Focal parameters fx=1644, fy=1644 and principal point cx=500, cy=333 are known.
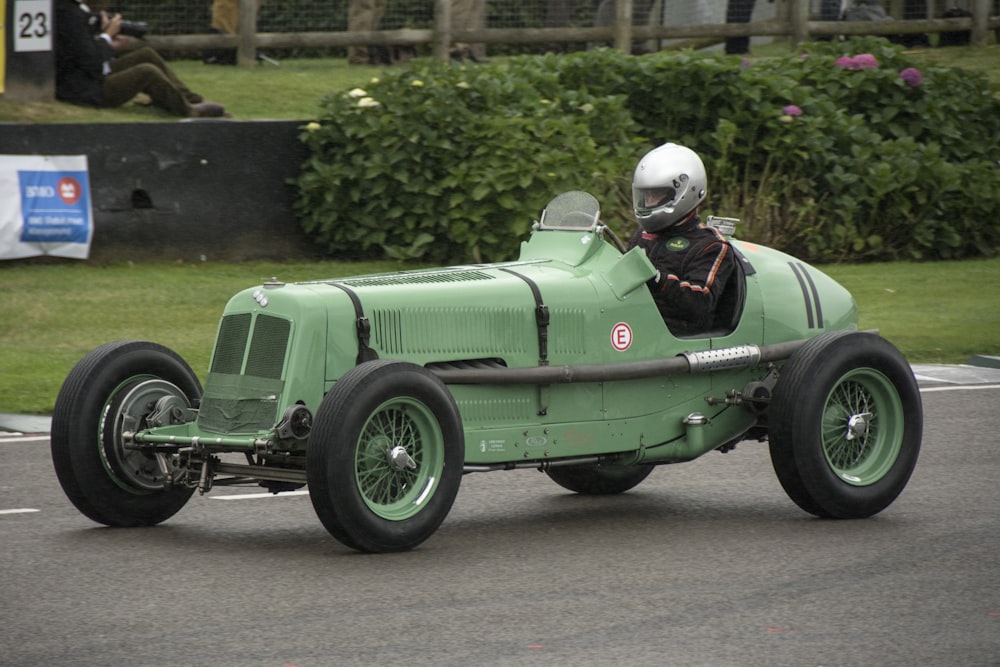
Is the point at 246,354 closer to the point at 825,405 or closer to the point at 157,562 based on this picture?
the point at 157,562

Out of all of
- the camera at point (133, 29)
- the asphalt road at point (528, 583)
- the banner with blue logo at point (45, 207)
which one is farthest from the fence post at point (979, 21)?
the asphalt road at point (528, 583)

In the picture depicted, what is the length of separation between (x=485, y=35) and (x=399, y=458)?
13.8 meters

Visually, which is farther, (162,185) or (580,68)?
(580,68)

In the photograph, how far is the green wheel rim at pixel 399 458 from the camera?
6594 mm

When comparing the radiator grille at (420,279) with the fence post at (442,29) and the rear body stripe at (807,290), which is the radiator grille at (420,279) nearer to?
the rear body stripe at (807,290)

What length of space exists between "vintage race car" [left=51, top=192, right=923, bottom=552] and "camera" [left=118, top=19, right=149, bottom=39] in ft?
37.9

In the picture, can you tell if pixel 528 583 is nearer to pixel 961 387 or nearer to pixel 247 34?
pixel 961 387

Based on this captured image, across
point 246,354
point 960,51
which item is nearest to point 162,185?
point 246,354

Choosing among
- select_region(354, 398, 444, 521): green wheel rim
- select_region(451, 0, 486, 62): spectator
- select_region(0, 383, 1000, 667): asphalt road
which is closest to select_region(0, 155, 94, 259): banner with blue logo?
select_region(451, 0, 486, 62): spectator

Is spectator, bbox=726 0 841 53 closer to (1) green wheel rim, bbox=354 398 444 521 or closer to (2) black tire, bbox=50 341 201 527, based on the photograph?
(2) black tire, bbox=50 341 201 527

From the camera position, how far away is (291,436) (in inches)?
257

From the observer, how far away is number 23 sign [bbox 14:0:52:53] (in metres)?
16.3

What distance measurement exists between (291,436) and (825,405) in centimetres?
247

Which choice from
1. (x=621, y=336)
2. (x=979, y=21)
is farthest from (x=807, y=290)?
(x=979, y=21)
